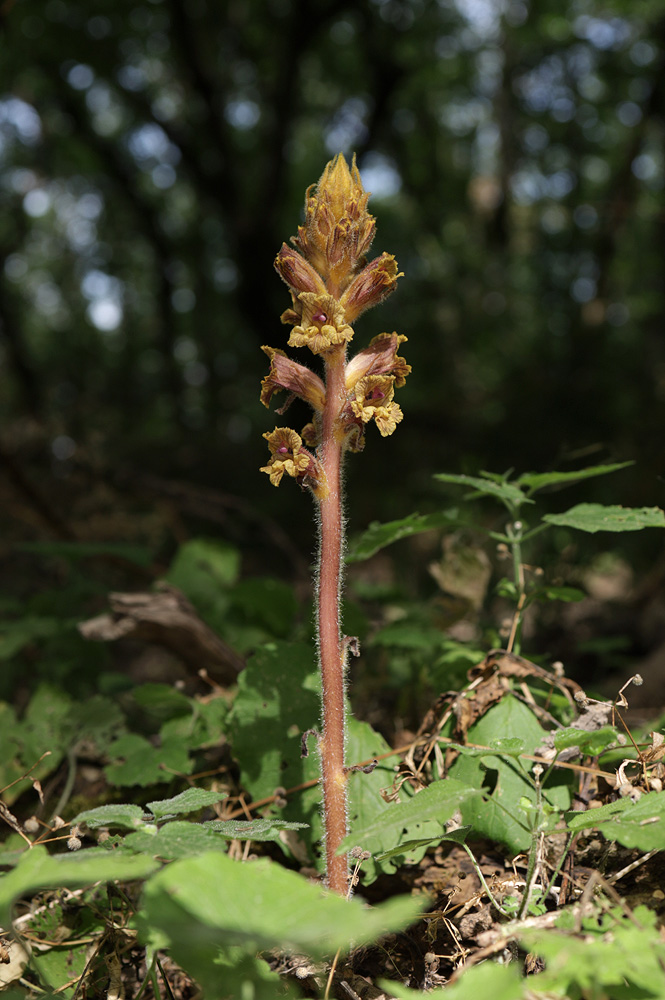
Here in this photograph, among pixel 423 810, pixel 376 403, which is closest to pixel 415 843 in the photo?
pixel 423 810

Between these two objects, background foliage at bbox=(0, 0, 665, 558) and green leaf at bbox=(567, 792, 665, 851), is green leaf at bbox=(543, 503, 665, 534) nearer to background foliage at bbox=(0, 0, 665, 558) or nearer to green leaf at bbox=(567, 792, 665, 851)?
green leaf at bbox=(567, 792, 665, 851)

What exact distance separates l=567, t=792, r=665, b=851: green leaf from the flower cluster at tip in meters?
0.84

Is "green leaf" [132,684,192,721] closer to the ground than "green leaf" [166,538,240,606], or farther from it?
Result: closer to the ground

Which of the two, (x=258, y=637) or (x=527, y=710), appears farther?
(x=258, y=637)

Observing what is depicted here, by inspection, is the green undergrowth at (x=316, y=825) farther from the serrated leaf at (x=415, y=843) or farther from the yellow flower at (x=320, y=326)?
the yellow flower at (x=320, y=326)

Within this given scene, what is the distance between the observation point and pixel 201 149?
1059 centimetres

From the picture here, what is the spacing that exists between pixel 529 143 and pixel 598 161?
7.73ft

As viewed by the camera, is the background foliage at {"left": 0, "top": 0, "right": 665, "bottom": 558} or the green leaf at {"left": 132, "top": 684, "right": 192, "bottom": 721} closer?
the green leaf at {"left": 132, "top": 684, "right": 192, "bottom": 721}

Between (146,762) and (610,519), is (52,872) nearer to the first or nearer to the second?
(146,762)

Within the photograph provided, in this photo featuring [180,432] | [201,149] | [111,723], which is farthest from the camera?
[201,149]

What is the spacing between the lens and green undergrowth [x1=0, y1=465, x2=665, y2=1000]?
40.1 inches

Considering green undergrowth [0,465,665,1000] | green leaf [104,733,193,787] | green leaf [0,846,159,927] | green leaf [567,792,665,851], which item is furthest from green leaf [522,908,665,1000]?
green leaf [104,733,193,787]

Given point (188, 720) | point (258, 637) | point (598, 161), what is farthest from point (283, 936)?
point (598, 161)

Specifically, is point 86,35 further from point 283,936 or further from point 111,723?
point 283,936
